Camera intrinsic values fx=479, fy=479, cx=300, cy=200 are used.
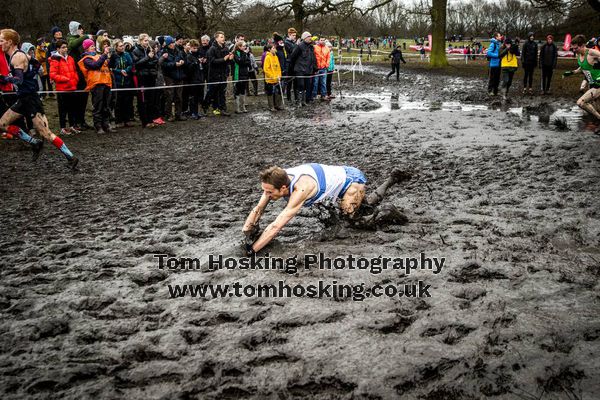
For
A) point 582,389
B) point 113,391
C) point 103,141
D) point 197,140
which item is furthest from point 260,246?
point 103,141

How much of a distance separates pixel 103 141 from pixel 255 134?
12.3 ft

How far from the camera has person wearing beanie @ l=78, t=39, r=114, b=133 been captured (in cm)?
1150

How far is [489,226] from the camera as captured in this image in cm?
596

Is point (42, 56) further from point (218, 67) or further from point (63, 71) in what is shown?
point (218, 67)

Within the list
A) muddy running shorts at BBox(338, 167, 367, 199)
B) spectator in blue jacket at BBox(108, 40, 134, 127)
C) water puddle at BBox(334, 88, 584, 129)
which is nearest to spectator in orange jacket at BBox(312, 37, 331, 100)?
water puddle at BBox(334, 88, 584, 129)

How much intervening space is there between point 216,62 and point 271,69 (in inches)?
85.9

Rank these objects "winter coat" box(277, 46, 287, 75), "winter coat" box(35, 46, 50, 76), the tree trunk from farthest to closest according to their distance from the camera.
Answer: the tree trunk
"winter coat" box(277, 46, 287, 75)
"winter coat" box(35, 46, 50, 76)

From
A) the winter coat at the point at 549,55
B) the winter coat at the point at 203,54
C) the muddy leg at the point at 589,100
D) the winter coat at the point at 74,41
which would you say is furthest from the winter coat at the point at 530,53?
the winter coat at the point at 74,41

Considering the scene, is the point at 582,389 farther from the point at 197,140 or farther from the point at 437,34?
the point at 437,34

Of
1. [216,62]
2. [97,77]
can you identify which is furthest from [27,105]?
[216,62]

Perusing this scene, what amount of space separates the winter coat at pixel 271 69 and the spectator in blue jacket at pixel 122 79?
4.80 m

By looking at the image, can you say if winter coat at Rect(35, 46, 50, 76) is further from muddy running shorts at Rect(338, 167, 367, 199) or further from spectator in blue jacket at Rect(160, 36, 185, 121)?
A: muddy running shorts at Rect(338, 167, 367, 199)

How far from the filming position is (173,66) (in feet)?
44.4

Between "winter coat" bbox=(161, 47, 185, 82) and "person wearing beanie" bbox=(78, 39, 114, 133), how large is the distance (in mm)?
1656
